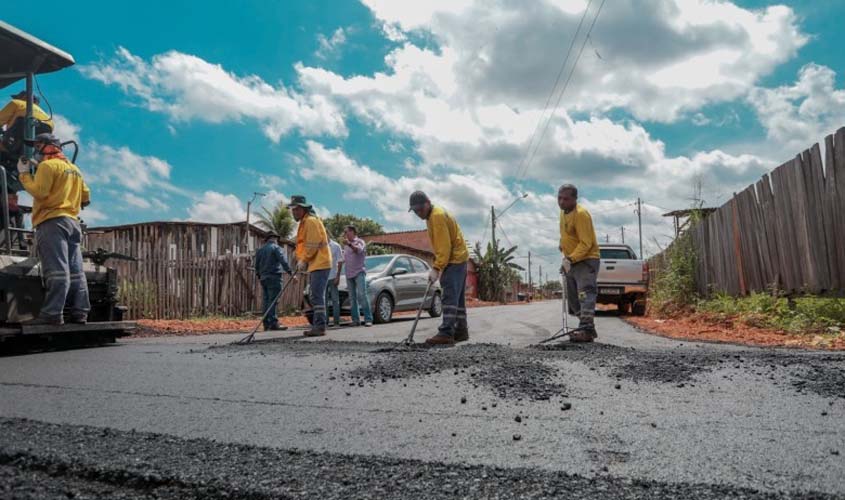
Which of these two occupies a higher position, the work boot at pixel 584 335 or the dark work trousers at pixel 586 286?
the dark work trousers at pixel 586 286

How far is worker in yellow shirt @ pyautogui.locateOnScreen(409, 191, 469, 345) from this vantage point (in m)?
6.70

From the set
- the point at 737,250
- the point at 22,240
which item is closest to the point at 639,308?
the point at 737,250

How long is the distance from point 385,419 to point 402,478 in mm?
892

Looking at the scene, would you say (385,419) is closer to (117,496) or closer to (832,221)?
(117,496)

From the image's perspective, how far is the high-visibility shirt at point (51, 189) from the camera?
6070 mm

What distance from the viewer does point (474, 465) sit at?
2.24 metres

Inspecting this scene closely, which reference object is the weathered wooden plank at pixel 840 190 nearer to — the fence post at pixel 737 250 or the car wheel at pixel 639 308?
the fence post at pixel 737 250

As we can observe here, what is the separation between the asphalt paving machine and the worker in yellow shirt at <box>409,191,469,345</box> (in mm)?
3968

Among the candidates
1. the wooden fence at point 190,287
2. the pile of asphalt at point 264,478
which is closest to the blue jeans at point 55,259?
the pile of asphalt at point 264,478

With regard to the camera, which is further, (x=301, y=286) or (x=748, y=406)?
(x=301, y=286)

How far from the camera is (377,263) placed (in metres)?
12.5

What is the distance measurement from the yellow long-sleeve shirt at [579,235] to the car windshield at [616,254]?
24.6ft

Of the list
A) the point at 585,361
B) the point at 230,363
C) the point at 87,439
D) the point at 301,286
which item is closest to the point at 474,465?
the point at 87,439

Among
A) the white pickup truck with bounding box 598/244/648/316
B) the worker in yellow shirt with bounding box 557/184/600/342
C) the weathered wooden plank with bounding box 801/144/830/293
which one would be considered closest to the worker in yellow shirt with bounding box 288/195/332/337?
the worker in yellow shirt with bounding box 557/184/600/342
